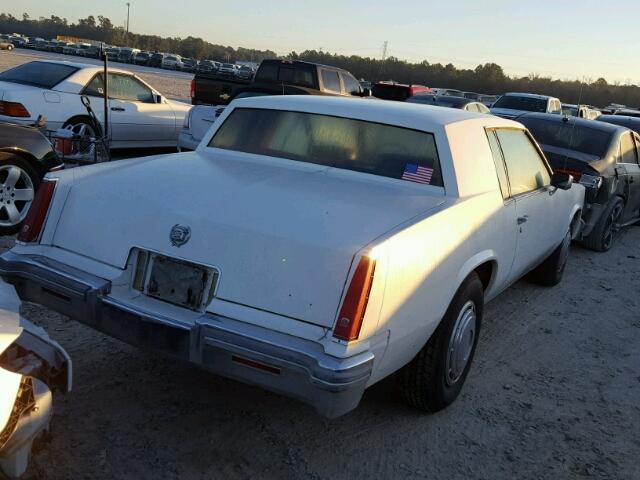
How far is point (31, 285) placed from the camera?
3121 millimetres

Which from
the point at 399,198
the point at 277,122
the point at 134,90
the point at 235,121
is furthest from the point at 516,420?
the point at 134,90

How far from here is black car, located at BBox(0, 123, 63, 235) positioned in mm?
5559

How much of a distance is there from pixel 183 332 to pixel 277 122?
1940mm

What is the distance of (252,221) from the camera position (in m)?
2.92

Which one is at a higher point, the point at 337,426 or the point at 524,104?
the point at 524,104

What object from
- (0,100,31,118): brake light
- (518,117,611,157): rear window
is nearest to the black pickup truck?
(0,100,31,118): brake light

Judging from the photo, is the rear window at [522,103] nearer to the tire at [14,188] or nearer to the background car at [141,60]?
the tire at [14,188]

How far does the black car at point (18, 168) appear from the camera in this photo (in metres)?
5.56

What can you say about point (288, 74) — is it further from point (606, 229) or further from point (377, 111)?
point (377, 111)

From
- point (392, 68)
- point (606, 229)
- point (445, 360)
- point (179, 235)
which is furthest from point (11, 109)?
point (392, 68)

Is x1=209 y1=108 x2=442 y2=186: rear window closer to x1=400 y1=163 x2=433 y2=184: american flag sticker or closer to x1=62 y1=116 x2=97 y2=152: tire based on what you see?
x1=400 y1=163 x2=433 y2=184: american flag sticker

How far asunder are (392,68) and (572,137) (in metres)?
86.6

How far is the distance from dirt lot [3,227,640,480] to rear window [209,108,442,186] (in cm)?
133

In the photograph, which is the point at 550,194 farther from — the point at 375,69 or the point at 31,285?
the point at 375,69
